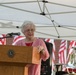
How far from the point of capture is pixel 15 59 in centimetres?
147

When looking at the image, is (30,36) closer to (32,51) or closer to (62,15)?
(32,51)

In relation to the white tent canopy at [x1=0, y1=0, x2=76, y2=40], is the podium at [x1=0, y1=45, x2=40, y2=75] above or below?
below

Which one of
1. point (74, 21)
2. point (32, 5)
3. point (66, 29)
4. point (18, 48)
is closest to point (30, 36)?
point (18, 48)

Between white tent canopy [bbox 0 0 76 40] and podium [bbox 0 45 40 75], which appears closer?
podium [bbox 0 45 40 75]

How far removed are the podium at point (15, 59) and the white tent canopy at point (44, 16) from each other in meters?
2.98

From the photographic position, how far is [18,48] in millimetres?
1495

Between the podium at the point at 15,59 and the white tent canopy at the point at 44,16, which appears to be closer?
the podium at the point at 15,59

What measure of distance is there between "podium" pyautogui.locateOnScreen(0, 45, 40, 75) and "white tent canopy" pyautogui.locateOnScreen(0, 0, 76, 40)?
298cm

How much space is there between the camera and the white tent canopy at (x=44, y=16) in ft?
15.1

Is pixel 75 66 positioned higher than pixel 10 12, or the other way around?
pixel 10 12

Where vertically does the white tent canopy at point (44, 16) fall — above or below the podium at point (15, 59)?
above

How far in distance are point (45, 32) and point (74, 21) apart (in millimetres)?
985

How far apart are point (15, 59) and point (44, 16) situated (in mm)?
3818

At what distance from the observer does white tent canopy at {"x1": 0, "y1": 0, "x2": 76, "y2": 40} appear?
4.60 meters
